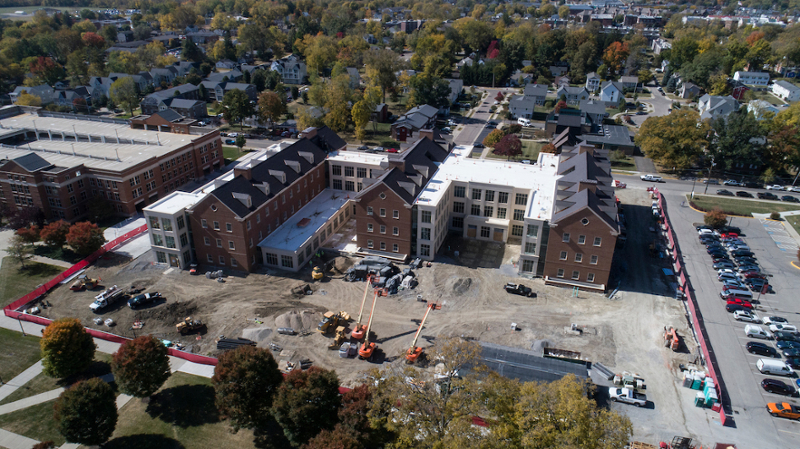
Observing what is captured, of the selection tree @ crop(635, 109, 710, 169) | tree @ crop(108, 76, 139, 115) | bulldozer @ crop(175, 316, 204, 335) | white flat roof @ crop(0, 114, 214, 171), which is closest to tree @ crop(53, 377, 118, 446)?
bulldozer @ crop(175, 316, 204, 335)

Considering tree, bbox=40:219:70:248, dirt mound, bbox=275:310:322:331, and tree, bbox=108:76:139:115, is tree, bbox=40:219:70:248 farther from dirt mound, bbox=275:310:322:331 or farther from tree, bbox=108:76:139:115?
tree, bbox=108:76:139:115

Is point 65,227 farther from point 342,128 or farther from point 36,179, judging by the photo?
point 342,128

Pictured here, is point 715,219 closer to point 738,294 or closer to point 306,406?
point 738,294

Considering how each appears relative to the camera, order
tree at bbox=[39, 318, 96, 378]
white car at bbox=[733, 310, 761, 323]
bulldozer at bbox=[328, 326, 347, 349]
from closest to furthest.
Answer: tree at bbox=[39, 318, 96, 378] < bulldozer at bbox=[328, 326, 347, 349] < white car at bbox=[733, 310, 761, 323]

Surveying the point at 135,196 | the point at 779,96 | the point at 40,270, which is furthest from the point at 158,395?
the point at 779,96

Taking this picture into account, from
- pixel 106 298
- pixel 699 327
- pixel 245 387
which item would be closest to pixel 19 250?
pixel 106 298
